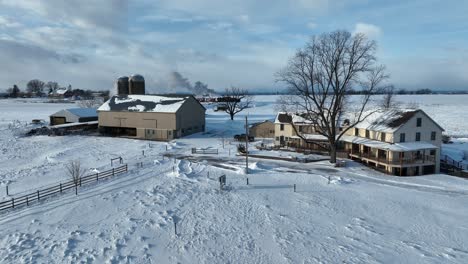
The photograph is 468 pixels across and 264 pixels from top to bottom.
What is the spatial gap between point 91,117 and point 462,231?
65.3 metres

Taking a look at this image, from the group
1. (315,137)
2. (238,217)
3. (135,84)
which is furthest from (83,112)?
(238,217)

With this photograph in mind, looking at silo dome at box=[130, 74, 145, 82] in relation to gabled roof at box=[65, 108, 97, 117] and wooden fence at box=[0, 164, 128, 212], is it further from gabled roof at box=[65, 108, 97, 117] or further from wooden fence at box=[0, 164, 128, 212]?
wooden fence at box=[0, 164, 128, 212]

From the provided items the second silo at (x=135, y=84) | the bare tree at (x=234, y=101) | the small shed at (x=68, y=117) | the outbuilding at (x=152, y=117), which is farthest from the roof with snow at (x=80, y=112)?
the bare tree at (x=234, y=101)

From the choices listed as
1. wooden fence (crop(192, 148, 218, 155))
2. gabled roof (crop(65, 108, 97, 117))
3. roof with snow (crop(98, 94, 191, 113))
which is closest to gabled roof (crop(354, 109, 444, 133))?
wooden fence (crop(192, 148, 218, 155))

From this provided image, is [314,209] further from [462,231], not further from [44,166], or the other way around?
[44,166]

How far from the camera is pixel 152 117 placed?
53438mm

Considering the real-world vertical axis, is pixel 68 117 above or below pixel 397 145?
above

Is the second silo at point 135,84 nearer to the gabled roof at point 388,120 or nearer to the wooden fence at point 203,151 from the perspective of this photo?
the wooden fence at point 203,151

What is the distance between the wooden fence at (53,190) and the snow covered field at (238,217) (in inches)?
38.4

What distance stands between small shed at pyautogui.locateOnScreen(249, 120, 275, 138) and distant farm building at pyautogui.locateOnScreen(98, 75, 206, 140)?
10807 millimetres

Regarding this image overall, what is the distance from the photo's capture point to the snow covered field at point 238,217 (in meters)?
18.3

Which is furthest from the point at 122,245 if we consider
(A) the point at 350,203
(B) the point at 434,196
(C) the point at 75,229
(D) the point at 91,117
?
(D) the point at 91,117

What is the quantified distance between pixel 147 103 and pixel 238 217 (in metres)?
37.6

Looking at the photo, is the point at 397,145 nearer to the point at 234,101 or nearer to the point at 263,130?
the point at 263,130
